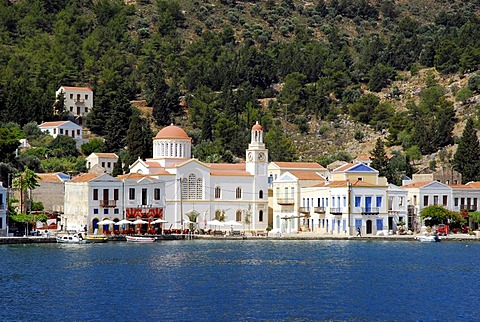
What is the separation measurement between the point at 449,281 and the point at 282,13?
426ft

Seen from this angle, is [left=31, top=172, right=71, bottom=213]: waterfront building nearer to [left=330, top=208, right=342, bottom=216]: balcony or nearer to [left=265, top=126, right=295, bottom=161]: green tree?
[left=330, top=208, right=342, bottom=216]: balcony

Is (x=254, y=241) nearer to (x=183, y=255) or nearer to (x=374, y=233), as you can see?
(x=374, y=233)

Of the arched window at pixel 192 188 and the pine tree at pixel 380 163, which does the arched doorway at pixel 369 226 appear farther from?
the pine tree at pixel 380 163

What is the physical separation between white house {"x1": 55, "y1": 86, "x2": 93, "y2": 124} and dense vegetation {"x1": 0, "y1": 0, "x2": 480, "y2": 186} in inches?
89.6

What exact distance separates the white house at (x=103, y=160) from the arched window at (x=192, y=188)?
1787 centimetres

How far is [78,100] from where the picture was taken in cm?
12794

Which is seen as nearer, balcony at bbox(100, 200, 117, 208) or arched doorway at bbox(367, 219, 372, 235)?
balcony at bbox(100, 200, 117, 208)

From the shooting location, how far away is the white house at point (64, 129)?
115250 mm

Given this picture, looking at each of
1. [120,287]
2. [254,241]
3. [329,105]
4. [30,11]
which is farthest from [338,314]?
[30,11]

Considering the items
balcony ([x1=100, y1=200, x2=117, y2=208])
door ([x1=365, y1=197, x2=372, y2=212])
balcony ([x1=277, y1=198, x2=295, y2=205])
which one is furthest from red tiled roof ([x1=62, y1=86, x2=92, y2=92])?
door ([x1=365, y1=197, x2=372, y2=212])

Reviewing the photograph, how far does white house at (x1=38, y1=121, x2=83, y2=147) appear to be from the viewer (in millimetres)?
115250

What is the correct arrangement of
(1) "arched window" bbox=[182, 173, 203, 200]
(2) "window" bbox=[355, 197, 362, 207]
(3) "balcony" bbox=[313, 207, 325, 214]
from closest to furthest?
(2) "window" bbox=[355, 197, 362, 207] → (3) "balcony" bbox=[313, 207, 325, 214] → (1) "arched window" bbox=[182, 173, 203, 200]

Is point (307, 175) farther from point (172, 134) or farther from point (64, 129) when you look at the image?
point (64, 129)

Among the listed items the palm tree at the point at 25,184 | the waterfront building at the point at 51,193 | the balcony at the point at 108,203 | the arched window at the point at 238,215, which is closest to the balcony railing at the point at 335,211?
the arched window at the point at 238,215
